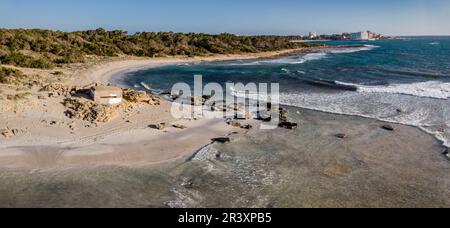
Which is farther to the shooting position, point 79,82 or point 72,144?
point 79,82

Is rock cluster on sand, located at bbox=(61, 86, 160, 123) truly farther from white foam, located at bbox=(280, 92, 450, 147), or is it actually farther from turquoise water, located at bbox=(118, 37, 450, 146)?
white foam, located at bbox=(280, 92, 450, 147)

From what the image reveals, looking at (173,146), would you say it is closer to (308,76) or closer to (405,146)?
(405,146)

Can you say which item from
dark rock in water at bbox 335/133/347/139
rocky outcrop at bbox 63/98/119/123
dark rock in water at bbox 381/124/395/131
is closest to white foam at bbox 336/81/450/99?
dark rock in water at bbox 381/124/395/131

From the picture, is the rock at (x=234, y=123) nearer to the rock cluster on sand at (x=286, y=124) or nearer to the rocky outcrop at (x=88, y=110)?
the rock cluster on sand at (x=286, y=124)

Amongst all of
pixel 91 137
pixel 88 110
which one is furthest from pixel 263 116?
pixel 91 137

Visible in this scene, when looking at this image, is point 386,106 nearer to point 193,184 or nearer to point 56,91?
point 193,184
